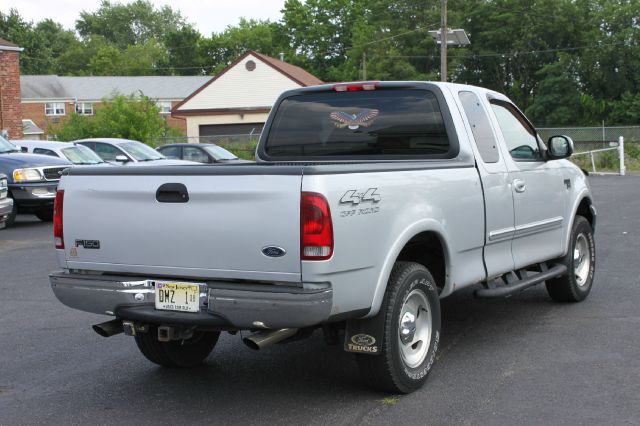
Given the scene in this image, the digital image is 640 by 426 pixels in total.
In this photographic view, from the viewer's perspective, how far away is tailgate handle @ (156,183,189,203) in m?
4.79

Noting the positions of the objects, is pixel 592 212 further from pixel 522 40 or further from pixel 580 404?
pixel 522 40

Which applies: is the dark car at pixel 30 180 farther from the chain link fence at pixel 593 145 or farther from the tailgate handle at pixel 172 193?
the chain link fence at pixel 593 145

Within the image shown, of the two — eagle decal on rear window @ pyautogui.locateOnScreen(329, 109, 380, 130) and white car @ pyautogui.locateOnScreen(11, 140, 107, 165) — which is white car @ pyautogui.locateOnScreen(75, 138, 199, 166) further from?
eagle decal on rear window @ pyautogui.locateOnScreen(329, 109, 380, 130)

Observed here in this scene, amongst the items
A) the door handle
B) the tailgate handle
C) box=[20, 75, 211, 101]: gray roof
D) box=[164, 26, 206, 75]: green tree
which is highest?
box=[164, 26, 206, 75]: green tree

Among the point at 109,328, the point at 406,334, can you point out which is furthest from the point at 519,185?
the point at 109,328

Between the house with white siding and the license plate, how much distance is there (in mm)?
51962

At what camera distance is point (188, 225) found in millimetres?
4781

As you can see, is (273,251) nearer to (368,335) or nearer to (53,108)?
(368,335)

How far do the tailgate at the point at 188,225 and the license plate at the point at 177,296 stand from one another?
0.07m

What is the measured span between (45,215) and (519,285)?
509 inches

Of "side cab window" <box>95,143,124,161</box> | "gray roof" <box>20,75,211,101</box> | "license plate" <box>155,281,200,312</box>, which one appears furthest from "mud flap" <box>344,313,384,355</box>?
"gray roof" <box>20,75,211,101</box>

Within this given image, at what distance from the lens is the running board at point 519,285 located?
6.25 meters

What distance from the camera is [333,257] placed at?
4527 millimetres

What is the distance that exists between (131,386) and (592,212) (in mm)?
4834
